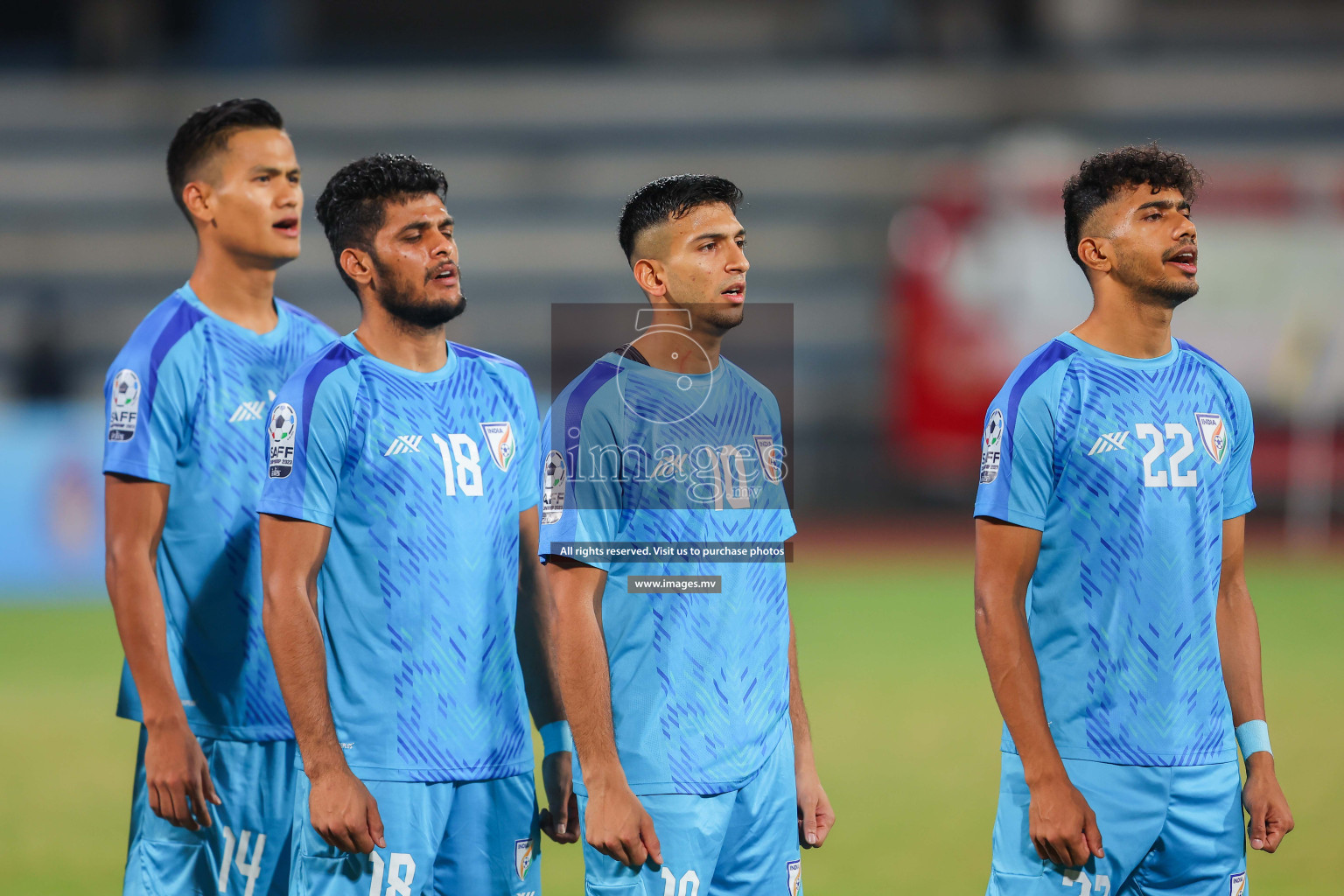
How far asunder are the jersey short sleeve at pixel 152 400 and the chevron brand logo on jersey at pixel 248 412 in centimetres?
12

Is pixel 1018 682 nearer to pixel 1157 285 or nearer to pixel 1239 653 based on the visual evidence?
pixel 1239 653

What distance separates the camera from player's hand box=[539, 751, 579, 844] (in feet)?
11.1

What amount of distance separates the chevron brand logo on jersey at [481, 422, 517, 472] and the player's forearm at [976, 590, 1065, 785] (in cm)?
121

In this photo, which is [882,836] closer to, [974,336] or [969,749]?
[969,749]

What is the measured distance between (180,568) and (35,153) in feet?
76.4

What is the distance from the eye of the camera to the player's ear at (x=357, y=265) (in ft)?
11.5

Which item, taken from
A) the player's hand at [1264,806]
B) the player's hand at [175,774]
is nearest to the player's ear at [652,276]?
the player's hand at [175,774]

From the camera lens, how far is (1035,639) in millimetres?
3359

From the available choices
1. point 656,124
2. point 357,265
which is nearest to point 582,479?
point 357,265

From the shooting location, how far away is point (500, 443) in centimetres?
354

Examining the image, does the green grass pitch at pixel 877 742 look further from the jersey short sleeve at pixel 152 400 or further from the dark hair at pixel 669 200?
the dark hair at pixel 669 200

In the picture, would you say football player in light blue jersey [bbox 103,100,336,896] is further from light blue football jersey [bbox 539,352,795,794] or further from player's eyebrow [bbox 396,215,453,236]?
light blue football jersey [bbox 539,352,795,794]

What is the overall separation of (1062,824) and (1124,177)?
1536 mm

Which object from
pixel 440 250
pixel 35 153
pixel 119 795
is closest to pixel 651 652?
pixel 440 250
